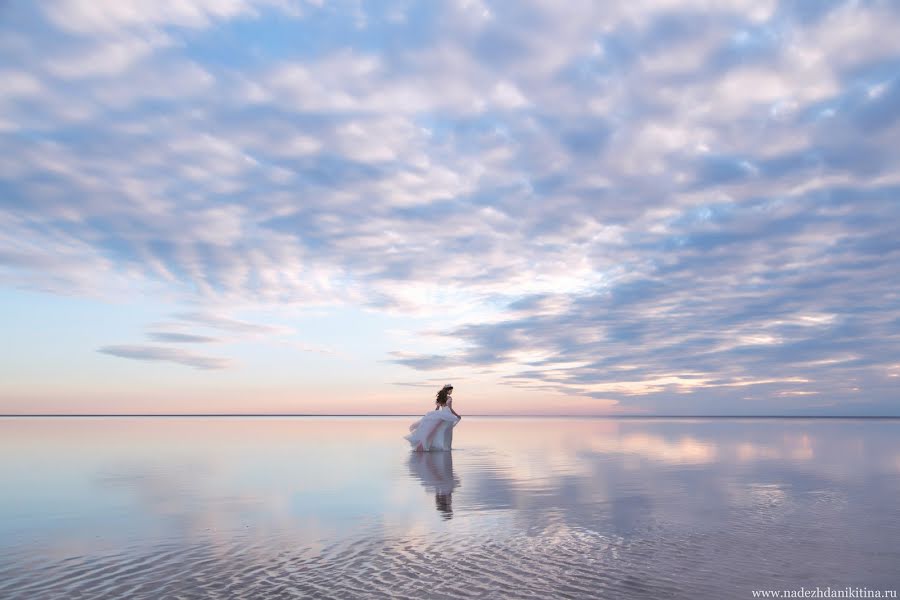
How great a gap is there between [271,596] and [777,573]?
10.6 metres

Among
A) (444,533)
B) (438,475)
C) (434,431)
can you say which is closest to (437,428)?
(434,431)

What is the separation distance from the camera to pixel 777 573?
45.2 feet

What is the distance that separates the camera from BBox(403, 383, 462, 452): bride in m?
47.5

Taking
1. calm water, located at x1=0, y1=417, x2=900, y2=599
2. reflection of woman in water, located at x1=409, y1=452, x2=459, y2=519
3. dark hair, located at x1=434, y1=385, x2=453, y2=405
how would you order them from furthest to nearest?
dark hair, located at x1=434, y1=385, x2=453, y2=405 < reflection of woman in water, located at x1=409, y1=452, x2=459, y2=519 < calm water, located at x1=0, y1=417, x2=900, y2=599

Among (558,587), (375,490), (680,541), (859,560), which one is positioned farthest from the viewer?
(375,490)

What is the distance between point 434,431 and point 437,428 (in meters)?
0.32

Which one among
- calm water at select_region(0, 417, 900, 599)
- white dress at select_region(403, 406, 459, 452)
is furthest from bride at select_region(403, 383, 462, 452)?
calm water at select_region(0, 417, 900, 599)

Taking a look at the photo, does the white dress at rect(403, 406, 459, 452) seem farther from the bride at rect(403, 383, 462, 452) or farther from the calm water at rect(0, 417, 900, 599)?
the calm water at rect(0, 417, 900, 599)

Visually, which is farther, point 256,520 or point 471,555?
point 256,520

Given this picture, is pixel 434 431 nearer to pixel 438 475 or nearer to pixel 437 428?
pixel 437 428

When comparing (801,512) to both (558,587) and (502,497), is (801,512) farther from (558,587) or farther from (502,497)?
(558,587)

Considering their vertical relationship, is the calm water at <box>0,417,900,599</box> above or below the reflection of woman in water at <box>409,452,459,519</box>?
below

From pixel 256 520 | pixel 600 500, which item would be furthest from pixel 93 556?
pixel 600 500

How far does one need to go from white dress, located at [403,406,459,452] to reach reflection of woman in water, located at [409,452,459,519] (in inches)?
23.6
